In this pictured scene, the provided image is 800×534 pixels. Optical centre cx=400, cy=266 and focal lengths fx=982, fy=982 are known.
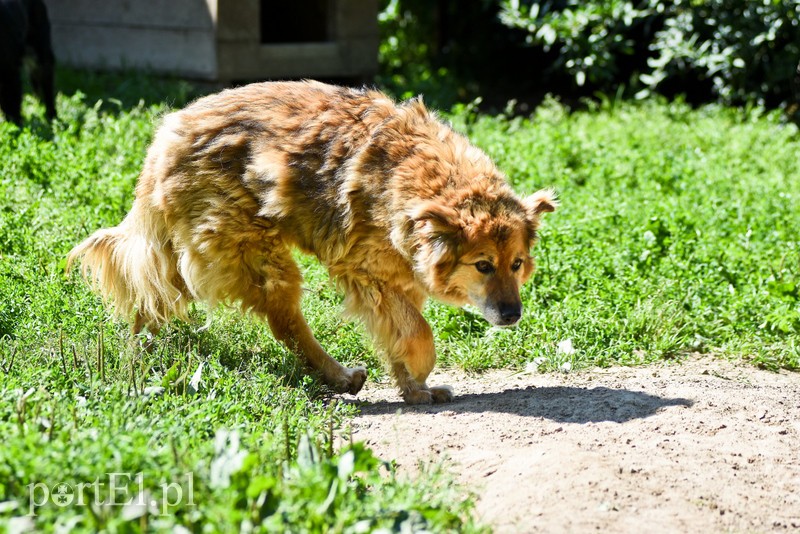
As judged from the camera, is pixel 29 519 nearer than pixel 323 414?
Answer: Yes

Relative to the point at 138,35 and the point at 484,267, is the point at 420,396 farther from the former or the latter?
the point at 138,35

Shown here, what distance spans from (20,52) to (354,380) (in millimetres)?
5638

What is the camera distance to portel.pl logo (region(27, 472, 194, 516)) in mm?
3131

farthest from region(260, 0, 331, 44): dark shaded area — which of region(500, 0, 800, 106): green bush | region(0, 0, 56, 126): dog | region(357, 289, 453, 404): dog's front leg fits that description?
region(357, 289, 453, 404): dog's front leg

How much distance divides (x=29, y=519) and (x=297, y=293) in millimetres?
2683

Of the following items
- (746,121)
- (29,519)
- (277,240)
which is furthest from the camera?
(746,121)

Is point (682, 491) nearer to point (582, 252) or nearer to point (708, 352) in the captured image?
point (708, 352)

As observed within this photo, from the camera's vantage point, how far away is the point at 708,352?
20.1 feet

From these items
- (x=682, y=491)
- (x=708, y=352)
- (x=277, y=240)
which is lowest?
(x=708, y=352)

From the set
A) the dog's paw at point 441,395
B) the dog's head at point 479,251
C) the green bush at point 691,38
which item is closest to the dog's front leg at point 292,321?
the dog's paw at point 441,395

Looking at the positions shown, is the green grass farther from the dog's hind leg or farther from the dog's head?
the dog's head

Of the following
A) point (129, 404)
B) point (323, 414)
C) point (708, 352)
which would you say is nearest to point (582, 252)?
point (708, 352)

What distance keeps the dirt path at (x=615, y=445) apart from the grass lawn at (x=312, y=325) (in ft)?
0.71

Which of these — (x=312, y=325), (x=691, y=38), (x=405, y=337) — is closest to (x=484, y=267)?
(x=405, y=337)
